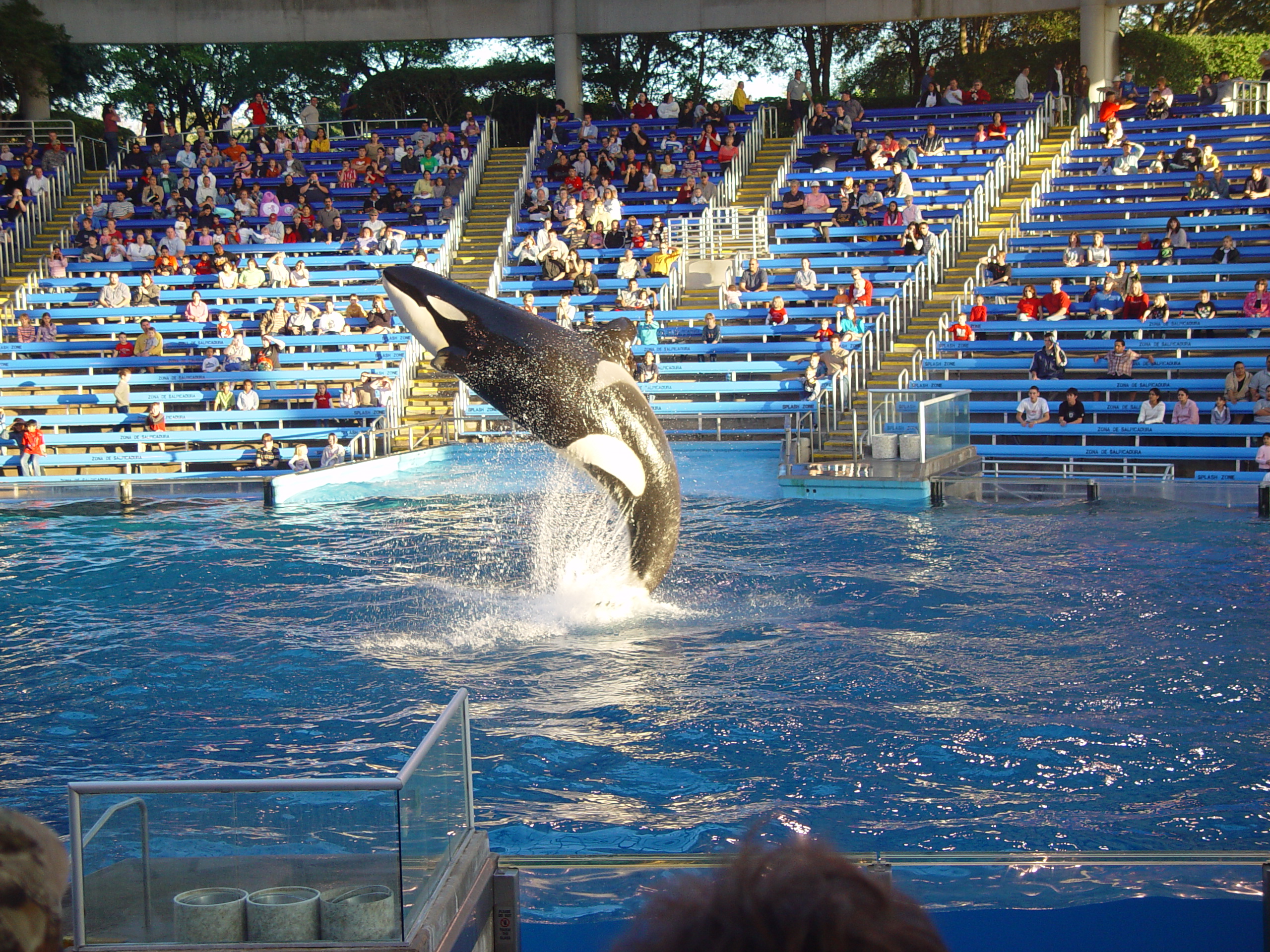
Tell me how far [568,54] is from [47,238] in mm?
10644

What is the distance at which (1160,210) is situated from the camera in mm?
19719

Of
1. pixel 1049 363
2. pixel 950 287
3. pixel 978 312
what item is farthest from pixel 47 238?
pixel 1049 363

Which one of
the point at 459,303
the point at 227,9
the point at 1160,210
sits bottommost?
the point at 459,303

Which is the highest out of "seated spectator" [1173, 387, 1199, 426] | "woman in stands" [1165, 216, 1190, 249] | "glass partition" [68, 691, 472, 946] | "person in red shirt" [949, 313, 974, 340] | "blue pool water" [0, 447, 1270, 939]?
"woman in stands" [1165, 216, 1190, 249]

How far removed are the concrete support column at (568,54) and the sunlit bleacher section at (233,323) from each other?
231 centimetres

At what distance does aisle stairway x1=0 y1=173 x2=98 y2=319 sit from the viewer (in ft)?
74.2

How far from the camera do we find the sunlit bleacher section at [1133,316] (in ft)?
48.2

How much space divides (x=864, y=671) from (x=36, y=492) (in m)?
11.2

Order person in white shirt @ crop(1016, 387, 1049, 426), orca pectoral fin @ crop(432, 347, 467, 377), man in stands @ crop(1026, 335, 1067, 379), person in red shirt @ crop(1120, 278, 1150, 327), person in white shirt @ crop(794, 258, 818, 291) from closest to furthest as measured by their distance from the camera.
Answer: orca pectoral fin @ crop(432, 347, 467, 377), person in white shirt @ crop(1016, 387, 1049, 426), man in stands @ crop(1026, 335, 1067, 379), person in red shirt @ crop(1120, 278, 1150, 327), person in white shirt @ crop(794, 258, 818, 291)

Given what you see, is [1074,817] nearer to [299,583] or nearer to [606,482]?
[606,482]

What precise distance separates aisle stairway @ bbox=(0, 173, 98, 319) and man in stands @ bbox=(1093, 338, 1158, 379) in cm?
1693

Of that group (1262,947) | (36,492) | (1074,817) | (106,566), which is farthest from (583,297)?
(1262,947)

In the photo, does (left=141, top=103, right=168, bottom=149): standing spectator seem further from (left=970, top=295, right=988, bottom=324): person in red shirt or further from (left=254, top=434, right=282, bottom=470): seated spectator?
(left=970, top=295, right=988, bottom=324): person in red shirt

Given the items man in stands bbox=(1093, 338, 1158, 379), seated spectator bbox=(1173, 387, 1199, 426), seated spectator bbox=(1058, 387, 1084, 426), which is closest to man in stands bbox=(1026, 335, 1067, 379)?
man in stands bbox=(1093, 338, 1158, 379)
